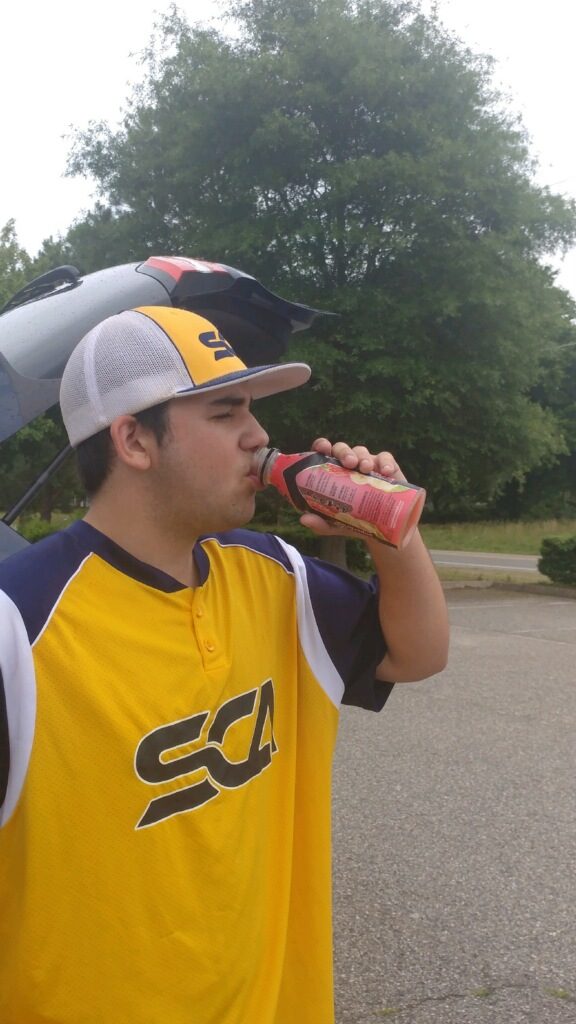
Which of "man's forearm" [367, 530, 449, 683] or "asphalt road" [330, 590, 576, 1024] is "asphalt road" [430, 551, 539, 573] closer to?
"asphalt road" [330, 590, 576, 1024]

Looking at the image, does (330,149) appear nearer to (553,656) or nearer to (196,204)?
(196,204)

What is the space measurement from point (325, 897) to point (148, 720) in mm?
563

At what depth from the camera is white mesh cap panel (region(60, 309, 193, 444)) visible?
1.44 metres

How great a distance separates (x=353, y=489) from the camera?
5.10ft

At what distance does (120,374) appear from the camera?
1.46 meters

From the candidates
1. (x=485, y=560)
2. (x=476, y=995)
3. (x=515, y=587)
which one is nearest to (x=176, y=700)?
(x=476, y=995)

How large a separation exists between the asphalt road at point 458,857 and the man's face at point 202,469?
2.15 meters

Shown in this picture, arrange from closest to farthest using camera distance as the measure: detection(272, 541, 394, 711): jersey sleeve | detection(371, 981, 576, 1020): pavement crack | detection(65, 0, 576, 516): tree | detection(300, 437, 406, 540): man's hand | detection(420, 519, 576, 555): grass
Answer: detection(300, 437, 406, 540): man's hand, detection(272, 541, 394, 711): jersey sleeve, detection(371, 981, 576, 1020): pavement crack, detection(65, 0, 576, 516): tree, detection(420, 519, 576, 555): grass

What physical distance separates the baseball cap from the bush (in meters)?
13.9

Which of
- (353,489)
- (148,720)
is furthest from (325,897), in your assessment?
(353,489)

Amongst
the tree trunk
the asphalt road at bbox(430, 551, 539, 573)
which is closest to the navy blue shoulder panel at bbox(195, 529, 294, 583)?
the tree trunk

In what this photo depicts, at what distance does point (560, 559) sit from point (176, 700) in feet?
47.2

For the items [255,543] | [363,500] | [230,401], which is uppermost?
[230,401]

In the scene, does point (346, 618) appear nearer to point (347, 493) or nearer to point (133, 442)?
point (347, 493)
